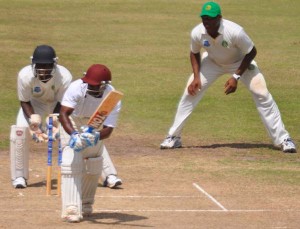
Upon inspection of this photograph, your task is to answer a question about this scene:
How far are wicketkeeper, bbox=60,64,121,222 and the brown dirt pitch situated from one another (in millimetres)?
242

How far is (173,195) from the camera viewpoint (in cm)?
1173

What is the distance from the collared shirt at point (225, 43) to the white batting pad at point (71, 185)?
4668mm

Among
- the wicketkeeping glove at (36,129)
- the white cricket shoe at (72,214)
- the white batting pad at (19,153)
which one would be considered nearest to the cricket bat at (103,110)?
the white cricket shoe at (72,214)

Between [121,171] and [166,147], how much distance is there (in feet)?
5.76

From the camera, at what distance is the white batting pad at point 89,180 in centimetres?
1034

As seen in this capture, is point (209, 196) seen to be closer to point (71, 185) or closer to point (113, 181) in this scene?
point (113, 181)

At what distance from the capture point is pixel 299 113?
18.3 metres

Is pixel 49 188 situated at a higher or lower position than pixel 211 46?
lower

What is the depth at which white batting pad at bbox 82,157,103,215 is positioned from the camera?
33.9 feet

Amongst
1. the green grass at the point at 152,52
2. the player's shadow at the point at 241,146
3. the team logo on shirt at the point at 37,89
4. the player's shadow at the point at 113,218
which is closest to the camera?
the player's shadow at the point at 113,218

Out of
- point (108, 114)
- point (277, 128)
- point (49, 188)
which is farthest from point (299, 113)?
point (108, 114)

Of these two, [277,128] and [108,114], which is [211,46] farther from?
[108,114]

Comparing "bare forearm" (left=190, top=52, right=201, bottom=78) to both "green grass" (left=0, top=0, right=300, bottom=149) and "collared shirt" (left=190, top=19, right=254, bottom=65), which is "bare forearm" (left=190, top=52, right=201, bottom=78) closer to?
"collared shirt" (left=190, top=19, right=254, bottom=65)

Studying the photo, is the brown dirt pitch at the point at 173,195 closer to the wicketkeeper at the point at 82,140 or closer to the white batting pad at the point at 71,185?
the white batting pad at the point at 71,185
